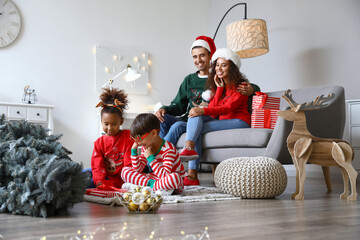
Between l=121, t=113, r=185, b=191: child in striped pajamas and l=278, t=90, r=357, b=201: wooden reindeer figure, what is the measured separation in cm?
62

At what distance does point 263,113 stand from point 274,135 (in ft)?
1.16

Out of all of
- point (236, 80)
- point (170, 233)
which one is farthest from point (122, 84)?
point (170, 233)

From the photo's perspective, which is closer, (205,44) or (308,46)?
(205,44)

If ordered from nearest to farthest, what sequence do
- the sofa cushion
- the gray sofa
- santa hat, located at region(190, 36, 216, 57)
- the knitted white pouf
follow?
the knitted white pouf, the gray sofa, the sofa cushion, santa hat, located at region(190, 36, 216, 57)

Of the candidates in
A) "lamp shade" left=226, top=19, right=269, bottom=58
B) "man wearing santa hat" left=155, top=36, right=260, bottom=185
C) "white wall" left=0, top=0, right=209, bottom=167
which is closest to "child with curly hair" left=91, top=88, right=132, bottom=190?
"man wearing santa hat" left=155, top=36, right=260, bottom=185

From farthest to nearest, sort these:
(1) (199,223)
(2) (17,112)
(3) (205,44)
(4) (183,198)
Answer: (2) (17,112) → (3) (205,44) → (4) (183,198) → (1) (199,223)

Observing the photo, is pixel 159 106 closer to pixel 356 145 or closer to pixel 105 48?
pixel 356 145

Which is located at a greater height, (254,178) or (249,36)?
(249,36)

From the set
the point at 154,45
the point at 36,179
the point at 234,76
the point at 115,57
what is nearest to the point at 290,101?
the point at 234,76

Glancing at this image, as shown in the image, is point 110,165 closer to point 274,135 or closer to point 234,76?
point 274,135

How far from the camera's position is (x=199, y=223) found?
1.37m

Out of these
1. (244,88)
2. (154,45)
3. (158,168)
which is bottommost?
(158,168)

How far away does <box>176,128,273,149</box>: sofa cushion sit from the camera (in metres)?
2.67

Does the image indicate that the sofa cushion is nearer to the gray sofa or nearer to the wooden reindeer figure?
the gray sofa
